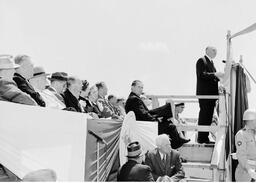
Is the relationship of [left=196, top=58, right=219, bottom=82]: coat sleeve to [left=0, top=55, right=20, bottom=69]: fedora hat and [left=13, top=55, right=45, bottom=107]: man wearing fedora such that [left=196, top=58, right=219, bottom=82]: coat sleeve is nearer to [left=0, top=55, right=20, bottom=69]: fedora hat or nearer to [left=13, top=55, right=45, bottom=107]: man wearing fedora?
[left=13, top=55, right=45, bottom=107]: man wearing fedora

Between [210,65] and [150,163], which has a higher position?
[210,65]

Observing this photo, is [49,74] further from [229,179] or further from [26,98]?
[229,179]

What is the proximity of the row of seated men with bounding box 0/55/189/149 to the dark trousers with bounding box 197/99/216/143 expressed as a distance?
0.74 meters

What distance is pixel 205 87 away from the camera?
9.09 metres

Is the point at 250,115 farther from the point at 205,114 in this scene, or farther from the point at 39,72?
the point at 39,72

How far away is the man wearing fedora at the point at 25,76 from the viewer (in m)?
4.81

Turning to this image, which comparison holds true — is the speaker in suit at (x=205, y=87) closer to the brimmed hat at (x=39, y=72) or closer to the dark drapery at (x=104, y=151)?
the dark drapery at (x=104, y=151)

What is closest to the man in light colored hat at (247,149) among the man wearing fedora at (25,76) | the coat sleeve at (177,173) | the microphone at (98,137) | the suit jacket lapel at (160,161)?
the coat sleeve at (177,173)

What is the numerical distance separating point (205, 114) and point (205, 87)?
0.55 meters

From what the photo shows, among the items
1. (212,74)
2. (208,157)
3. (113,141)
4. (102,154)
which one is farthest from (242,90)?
(102,154)

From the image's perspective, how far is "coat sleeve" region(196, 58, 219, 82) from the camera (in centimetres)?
904

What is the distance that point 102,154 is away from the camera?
5617mm

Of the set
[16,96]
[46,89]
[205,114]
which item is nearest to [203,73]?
[205,114]

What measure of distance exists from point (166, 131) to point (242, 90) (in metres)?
1.62
